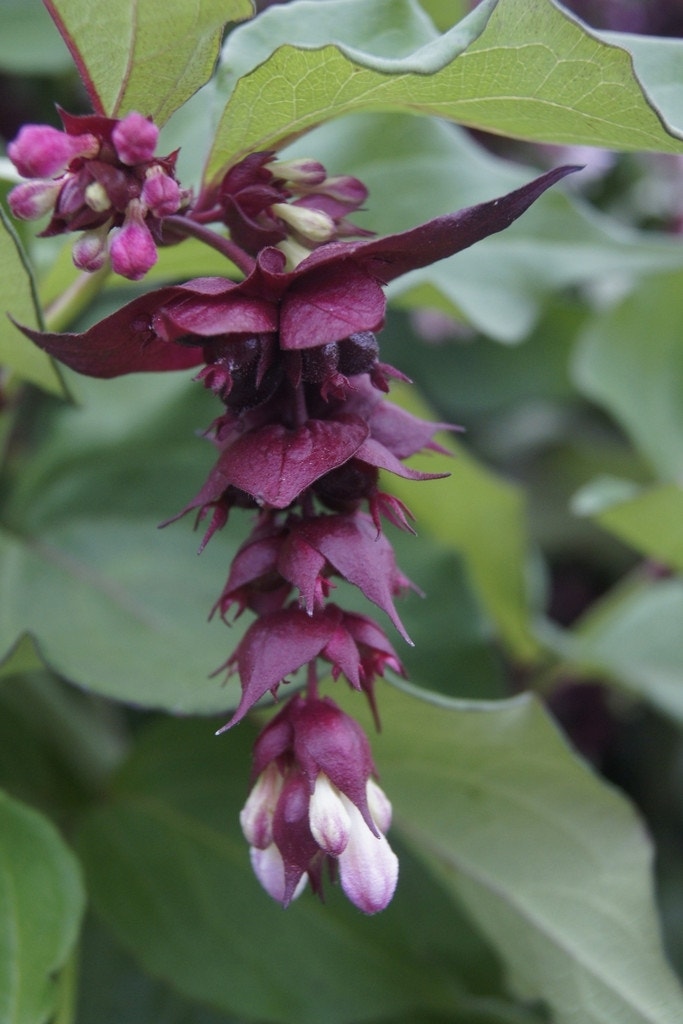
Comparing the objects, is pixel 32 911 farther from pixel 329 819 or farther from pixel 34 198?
pixel 34 198

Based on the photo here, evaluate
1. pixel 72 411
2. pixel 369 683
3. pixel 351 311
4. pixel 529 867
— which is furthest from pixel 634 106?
pixel 72 411

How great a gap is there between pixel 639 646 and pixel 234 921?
0.44 meters

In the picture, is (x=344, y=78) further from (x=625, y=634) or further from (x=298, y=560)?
(x=625, y=634)

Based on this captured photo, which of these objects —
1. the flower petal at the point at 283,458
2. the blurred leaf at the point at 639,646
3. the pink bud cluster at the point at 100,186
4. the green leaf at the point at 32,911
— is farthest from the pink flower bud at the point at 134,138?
the blurred leaf at the point at 639,646

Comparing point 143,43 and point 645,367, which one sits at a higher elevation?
point 143,43

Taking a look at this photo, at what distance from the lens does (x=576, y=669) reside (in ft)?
3.02

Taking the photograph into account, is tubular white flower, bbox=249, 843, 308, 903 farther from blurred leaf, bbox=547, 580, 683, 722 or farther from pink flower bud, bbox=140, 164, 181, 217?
blurred leaf, bbox=547, 580, 683, 722

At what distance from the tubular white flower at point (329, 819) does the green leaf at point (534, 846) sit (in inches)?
6.1

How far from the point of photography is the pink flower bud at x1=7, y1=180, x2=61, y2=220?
0.38 metres

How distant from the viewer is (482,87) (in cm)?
40

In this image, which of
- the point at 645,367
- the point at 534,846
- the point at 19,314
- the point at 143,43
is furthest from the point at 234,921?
the point at 645,367

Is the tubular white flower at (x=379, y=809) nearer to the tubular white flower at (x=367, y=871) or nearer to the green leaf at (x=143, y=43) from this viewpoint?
the tubular white flower at (x=367, y=871)

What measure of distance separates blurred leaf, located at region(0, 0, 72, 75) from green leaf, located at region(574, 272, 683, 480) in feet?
1.78

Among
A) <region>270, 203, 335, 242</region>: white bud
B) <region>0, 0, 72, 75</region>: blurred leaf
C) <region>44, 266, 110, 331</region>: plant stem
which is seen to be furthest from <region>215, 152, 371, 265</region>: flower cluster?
<region>0, 0, 72, 75</region>: blurred leaf
